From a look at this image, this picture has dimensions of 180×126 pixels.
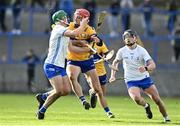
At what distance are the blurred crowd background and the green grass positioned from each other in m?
5.44

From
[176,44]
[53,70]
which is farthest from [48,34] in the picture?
[53,70]

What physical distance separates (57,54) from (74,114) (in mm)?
3020

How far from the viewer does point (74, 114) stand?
22.2 m

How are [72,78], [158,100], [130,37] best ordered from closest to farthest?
[158,100]
[130,37]
[72,78]

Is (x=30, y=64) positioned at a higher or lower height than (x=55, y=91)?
lower

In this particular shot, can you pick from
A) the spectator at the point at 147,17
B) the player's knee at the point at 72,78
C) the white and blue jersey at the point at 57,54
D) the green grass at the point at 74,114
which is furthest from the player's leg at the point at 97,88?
the spectator at the point at 147,17

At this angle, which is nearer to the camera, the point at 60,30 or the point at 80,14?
the point at 60,30

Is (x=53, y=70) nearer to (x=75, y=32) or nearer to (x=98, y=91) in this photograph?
(x=75, y=32)

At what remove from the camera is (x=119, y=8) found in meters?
36.0

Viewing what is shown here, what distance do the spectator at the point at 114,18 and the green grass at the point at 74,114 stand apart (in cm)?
682

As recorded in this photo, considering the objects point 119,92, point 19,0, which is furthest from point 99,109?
point 19,0

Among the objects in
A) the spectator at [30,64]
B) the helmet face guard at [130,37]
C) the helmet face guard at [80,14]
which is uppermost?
the helmet face guard at [80,14]

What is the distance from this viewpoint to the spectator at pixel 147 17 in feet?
118

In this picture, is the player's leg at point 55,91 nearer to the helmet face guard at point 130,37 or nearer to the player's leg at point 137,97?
the player's leg at point 137,97
